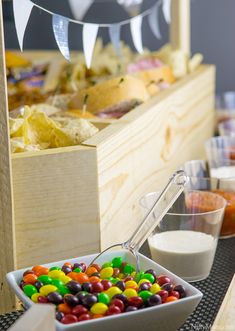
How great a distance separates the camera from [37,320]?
604 mm

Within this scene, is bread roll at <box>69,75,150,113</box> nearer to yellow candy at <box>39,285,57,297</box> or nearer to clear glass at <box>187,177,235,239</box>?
clear glass at <box>187,177,235,239</box>

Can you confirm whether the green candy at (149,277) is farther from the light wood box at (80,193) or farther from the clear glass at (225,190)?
the clear glass at (225,190)

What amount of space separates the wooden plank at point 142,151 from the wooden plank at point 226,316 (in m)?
0.20

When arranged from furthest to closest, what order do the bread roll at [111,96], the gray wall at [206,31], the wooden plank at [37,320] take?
1. the gray wall at [206,31]
2. the bread roll at [111,96]
3. the wooden plank at [37,320]

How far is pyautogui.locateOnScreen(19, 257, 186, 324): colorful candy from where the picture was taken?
0.74 metres

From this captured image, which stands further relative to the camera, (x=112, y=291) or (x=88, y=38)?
(x=88, y=38)

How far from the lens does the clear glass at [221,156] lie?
1.33m

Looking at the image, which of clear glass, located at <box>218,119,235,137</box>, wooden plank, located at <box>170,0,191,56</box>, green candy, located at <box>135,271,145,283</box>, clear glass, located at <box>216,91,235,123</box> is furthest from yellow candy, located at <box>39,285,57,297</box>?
clear glass, located at <box>216,91,235,123</box>

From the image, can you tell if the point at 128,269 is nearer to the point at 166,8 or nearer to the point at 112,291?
the point at 112,291

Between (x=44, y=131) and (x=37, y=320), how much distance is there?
0.48 metres

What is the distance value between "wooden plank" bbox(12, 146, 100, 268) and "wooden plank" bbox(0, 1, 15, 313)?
0.06 ft

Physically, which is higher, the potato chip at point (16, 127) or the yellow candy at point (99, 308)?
the potato chip at point (16, 127)

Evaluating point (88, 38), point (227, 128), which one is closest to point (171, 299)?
point (88, 38)

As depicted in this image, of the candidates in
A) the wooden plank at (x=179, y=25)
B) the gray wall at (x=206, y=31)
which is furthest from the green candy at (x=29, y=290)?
the gray wall at (x=206, y=31)
